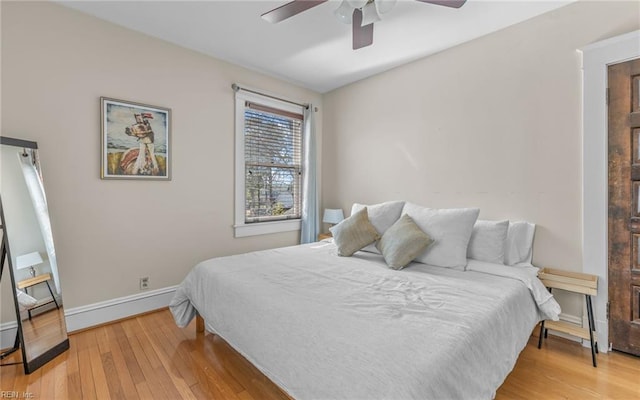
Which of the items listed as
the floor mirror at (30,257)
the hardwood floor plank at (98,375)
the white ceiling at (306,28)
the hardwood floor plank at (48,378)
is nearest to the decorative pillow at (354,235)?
the white ceiling at (306,28)

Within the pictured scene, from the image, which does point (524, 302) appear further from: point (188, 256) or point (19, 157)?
point (19, 157)

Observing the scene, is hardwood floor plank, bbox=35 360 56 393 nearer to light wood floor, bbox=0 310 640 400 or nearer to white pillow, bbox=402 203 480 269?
light wood floor, bbox=0 310 640 400

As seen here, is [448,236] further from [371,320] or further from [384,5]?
[384,5]

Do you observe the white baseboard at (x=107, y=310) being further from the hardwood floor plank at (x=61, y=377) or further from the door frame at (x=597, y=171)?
the door frame at (x=597, y=171)

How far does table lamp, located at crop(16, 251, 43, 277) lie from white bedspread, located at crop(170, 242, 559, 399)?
0.99m

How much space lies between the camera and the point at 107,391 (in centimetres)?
169

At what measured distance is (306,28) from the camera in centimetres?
260

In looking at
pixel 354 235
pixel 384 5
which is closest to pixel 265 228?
pixel 354 235

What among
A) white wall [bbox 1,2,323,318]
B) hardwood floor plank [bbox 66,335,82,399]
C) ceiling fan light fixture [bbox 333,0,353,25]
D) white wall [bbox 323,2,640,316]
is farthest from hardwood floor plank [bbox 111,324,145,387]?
white wall [bbox 323,2,640,316]

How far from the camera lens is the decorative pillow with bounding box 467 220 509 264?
2.34 meters

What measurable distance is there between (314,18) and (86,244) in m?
2.76

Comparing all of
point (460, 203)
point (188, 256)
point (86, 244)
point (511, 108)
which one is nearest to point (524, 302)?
point (460, 203)

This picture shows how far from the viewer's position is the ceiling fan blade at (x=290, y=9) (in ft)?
5.85

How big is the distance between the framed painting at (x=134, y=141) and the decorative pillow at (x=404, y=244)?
2251 mm
